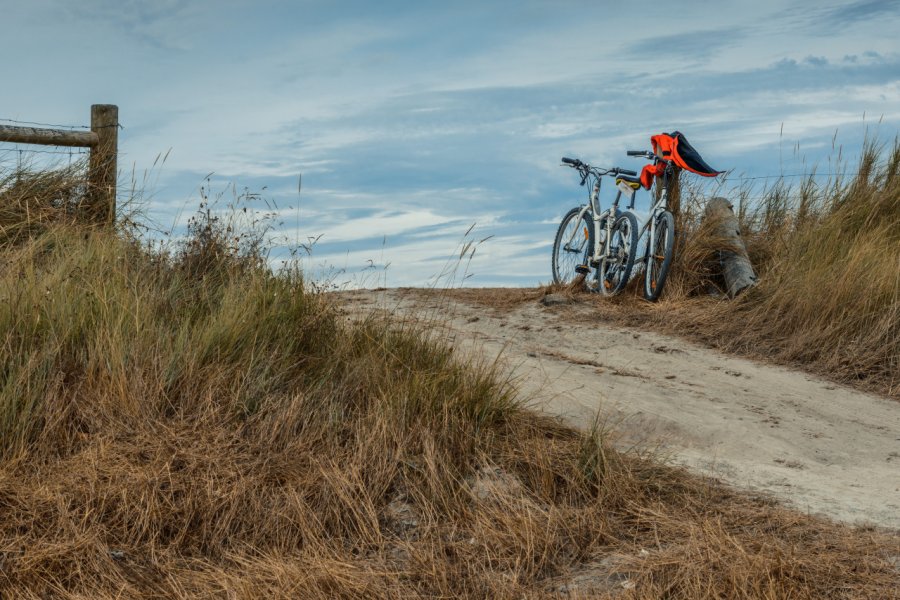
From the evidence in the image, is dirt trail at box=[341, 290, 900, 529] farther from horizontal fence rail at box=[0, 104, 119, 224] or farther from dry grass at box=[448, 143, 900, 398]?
horizontal fence rail at box=[0, 104, 119, 224]

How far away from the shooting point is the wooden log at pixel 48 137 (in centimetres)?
829

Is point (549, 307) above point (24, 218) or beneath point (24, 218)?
beneath

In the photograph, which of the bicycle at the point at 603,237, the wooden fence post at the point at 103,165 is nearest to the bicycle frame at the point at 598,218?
the bicycle at the point at 603,237

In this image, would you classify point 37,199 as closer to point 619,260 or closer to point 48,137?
point 48,137

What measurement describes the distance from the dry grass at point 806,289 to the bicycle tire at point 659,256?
6.7 inches

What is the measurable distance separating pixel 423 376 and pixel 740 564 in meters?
1.84

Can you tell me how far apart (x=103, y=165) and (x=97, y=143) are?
29 cm

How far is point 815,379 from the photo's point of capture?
24.1ft

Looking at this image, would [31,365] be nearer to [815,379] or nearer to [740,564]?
[740,564]

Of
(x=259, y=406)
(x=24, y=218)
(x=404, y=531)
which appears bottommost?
(x=404, y=531)

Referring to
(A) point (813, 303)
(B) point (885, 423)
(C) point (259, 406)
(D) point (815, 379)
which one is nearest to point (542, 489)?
(C) point (259, 406)

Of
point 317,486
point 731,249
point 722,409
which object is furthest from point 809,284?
point 317,486

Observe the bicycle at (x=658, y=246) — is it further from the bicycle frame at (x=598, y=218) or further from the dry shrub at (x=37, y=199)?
the dry shrub at (x=37, y=199)

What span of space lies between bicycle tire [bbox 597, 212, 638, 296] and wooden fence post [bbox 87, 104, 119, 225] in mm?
5303
